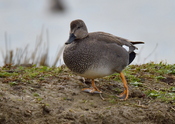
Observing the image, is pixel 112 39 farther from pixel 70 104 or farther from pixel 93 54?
pixel 70 104

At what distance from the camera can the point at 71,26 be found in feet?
17.5

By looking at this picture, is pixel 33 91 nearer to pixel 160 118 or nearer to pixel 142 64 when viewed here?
pixel 160 118

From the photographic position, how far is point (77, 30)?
533cm

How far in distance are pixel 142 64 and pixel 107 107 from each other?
286 centimetres

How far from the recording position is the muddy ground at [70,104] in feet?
14.6

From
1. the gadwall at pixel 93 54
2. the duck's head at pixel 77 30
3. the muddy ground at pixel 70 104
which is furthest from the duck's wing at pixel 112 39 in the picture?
the muddy ground at pixel 70 104

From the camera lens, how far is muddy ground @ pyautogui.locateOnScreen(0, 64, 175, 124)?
4445 mm

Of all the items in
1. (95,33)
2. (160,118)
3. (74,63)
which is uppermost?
(95,33)

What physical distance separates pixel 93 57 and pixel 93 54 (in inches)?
1.9

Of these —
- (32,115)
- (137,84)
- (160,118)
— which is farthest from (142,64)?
(32,115)

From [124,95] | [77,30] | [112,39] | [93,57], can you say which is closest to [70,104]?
[93,57]

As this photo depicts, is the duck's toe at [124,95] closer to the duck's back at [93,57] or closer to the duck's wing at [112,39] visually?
the duck's back at [93,57]

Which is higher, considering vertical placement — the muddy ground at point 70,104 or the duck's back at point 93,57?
the duck's back at point 93,57

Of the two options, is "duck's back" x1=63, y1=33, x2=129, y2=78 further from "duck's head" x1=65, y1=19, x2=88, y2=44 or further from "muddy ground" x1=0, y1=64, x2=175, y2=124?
"muddy ground" x1=0, y1=64, x2=175, y2=124
